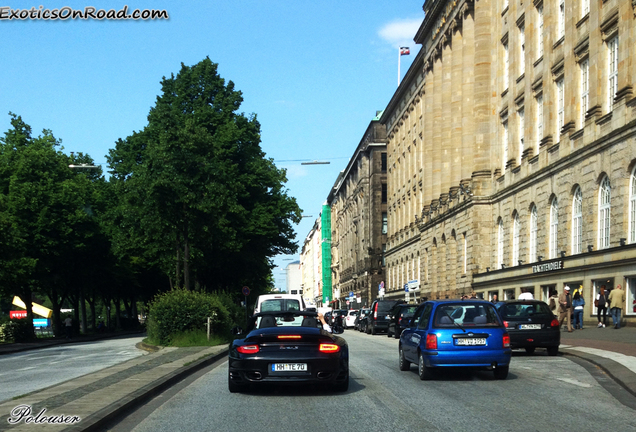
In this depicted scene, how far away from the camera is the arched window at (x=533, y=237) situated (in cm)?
4303

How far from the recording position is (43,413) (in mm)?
10297

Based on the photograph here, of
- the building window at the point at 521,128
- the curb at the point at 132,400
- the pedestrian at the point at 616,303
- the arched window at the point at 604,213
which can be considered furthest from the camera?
the building window at the point at 521,128

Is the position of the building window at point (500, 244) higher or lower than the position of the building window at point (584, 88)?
lower

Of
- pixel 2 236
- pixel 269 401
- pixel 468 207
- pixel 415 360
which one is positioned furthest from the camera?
pixel 468 207

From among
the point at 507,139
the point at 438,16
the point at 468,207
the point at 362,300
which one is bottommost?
the point at 362,300

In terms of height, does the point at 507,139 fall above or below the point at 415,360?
above

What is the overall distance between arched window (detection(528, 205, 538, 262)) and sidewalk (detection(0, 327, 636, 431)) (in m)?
18.0

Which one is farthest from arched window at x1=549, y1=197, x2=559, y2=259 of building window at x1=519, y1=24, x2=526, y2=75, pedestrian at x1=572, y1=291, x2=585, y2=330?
building window at x1=519, y1=24, x2=526, y2=75

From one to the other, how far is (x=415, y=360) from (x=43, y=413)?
778 cm

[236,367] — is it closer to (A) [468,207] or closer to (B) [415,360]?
(B) [415,360]

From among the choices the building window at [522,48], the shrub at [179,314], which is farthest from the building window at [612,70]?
the shrub at [179,314]

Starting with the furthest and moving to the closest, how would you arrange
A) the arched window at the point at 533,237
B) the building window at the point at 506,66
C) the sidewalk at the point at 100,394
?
1. the building window at the point at 506,66
2. the arched window at the point at 533,237
3. the sidewalk at the point at 100,394

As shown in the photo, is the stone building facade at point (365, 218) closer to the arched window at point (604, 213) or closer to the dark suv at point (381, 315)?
the dark suv at point (381, 315)

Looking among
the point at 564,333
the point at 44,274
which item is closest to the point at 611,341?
the point at 564,333
